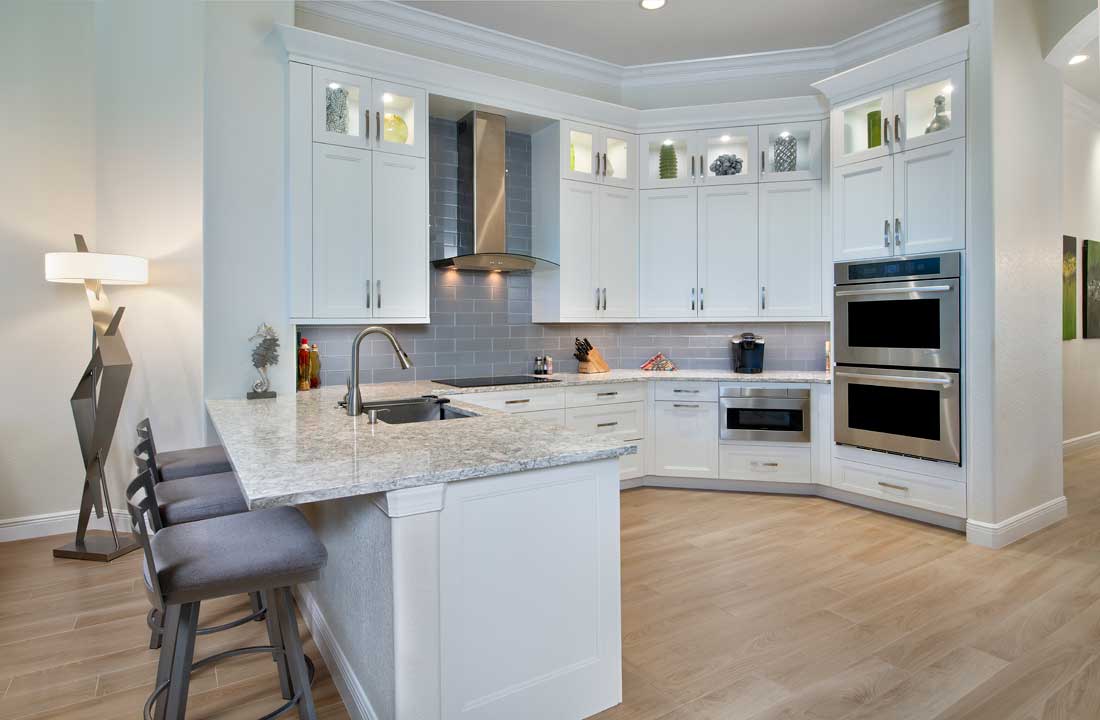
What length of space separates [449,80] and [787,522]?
338 centimetres

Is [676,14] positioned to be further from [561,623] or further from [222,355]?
[561,623]

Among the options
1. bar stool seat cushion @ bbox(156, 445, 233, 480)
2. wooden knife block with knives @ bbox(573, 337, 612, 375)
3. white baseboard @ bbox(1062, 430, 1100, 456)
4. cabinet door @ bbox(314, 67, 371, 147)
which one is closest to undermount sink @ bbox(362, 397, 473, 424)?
bar stool seat cushion @ bbox(156, 445, 233, 480)

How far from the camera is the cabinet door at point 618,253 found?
466 centimetres

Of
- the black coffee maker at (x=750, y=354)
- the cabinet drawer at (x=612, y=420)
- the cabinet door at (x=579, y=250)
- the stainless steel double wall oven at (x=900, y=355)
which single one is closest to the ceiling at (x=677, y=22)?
the cabinet door at (x=579, y=250)

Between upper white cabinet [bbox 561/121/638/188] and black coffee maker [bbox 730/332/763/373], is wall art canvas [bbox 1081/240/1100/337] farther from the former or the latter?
upper white cabinet [bbox 561/121/638/188]

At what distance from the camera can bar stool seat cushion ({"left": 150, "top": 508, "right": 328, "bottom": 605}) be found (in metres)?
1.55

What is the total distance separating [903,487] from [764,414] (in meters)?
0.94

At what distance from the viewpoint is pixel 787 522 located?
381 centimetres

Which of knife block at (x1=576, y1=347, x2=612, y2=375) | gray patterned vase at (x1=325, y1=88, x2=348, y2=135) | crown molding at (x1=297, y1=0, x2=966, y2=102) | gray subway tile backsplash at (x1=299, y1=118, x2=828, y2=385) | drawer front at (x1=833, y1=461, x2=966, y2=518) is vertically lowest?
drawer front at (x1=833, y1=461, x2=966, y2=518)

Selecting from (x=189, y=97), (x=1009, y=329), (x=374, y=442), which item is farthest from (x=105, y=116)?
(x=1009, y=329)

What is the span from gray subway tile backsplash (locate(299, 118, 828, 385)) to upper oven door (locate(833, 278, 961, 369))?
724 mm

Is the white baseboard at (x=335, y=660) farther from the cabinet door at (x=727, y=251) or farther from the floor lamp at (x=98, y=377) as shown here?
the cabinet door at (x=727, y=251)

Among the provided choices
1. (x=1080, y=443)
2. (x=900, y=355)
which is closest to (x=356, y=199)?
(x=900, y=355)

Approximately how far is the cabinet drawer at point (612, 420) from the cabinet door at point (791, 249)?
119 cm
